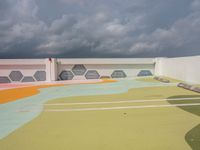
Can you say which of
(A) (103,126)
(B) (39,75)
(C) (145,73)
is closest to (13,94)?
(A) (103,126)

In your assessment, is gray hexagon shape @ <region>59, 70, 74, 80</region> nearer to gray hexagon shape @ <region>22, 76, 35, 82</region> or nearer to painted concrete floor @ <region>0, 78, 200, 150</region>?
gray hexagon shape @ <region>22, 76, 35, 82</region>

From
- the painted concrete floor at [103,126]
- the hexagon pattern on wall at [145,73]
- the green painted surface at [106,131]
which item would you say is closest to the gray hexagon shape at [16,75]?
the painted concrete floor at [103,126]

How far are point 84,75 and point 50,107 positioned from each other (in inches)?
226

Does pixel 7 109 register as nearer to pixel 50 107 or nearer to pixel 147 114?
pixel 50 107

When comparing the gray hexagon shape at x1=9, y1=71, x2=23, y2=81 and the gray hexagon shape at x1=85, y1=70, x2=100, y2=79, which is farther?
the gray hexagon shape at x1=85, y1=70, x2=100, y2=79

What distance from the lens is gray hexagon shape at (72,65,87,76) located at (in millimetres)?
9102

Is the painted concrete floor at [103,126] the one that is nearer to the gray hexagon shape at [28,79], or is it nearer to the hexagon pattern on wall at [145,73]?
the gray hexagon shape at [28,79]

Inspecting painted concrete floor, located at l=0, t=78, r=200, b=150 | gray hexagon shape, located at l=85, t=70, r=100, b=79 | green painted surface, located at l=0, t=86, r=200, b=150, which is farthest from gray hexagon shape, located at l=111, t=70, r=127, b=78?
green painted surface, located at l=0, t=86, r=200, b=150

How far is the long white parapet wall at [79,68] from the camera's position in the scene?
8.57 metres

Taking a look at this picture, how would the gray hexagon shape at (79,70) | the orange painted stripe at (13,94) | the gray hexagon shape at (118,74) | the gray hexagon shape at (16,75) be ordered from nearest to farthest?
the orange painted stripe at (13,94)
the gray hexagon shape at (16,75)
the gray hexagon shape at (79,70)
the gray hexagon shape at (118,74)

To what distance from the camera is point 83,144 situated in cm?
182

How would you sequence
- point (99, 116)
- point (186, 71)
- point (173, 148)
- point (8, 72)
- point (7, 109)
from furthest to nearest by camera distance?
1. point (8, 72)
2. point (186, 71)
3. point (7, 109)
4. point (99, 116)
5. point (173, 148)

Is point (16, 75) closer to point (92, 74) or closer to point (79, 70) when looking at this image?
point (79, 70)

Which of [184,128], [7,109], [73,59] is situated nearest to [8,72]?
[73,59]
